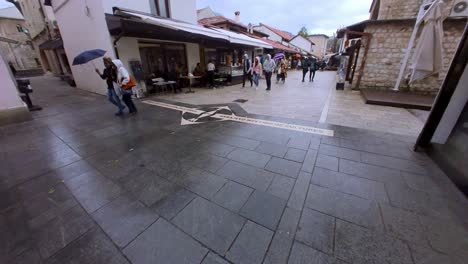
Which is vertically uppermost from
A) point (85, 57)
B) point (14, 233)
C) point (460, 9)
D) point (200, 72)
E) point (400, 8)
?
point (400, 8)

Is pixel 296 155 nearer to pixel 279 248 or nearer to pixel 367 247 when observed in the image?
pixel 367 247

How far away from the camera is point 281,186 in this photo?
7.76 feet

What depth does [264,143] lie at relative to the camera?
140 inches

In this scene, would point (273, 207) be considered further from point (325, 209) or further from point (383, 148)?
point (383, 148)

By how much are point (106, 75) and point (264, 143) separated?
4.95 m

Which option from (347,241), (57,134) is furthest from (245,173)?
(57,134)

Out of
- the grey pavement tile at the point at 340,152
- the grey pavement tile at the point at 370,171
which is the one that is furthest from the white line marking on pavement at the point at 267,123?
the grey pavement tile at the point at 370,171

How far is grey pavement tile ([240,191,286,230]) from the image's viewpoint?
1.87 meters

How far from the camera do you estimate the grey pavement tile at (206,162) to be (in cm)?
283

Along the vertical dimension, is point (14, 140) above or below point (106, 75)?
below

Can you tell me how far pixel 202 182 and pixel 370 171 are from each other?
2.49 meters

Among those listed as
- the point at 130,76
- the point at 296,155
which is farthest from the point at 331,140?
the point at 130,76

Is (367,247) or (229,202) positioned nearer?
(367,247)

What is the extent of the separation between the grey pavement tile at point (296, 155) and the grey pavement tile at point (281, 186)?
574mm
